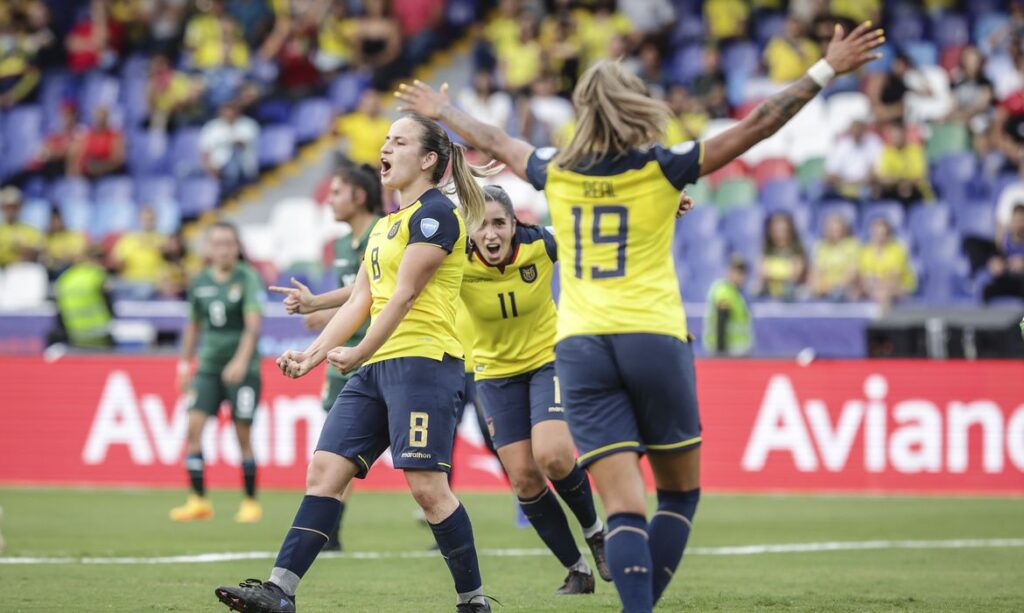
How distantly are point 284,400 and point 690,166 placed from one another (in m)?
10.7

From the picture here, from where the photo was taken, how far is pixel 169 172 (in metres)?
24.1

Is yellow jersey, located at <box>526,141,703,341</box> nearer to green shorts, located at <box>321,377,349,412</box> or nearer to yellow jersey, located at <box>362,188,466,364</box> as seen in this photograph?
yellow jersey, located at <box>362,188,466,364</box>

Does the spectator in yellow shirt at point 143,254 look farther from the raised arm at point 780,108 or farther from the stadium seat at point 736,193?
the raised arm at point 780,108

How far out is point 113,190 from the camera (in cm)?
2352

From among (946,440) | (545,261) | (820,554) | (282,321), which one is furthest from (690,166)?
(282,321)

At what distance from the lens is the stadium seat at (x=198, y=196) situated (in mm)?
23391

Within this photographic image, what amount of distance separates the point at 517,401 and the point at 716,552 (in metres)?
2.87

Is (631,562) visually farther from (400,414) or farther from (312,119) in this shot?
(312,119)

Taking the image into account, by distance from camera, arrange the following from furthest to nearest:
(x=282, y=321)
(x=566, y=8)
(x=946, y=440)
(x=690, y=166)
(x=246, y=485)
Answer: (x=566, y=8) → (x=282, y=321) → (x=946, y=440) → (x=246, y=485) → (x=690, y=166)

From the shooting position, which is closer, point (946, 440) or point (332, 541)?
point (332, 541)

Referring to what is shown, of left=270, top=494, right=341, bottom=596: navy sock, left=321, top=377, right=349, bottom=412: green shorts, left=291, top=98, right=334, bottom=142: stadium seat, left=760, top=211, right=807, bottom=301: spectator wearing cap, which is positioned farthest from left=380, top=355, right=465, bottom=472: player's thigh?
left=291, top=98, right=334, bottom=142: stadium seat

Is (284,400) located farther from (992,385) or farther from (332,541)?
(992,385)

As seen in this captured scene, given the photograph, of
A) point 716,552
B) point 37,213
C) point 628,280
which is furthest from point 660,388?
point 37,213

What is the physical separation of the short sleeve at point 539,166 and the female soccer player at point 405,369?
86 centimetres
